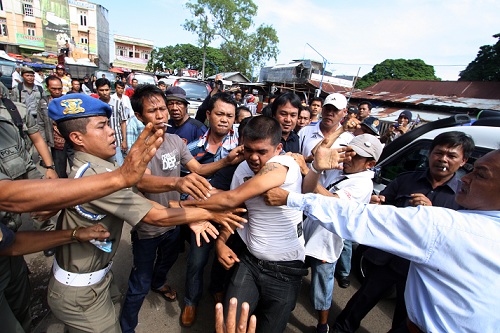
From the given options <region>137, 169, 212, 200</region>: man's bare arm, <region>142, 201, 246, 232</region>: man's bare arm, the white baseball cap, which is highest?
the white baseball cap

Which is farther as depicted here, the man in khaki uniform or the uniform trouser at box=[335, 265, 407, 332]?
the uniform trouser at box=[335, 265, 407, 332]

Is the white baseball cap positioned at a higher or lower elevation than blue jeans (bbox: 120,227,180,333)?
higher

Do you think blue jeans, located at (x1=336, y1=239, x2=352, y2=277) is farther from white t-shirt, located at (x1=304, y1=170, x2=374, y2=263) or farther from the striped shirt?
the striped shirt

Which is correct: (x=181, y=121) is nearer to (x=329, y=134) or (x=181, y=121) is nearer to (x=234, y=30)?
(x=329, y=134)

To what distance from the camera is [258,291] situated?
6.07 feet

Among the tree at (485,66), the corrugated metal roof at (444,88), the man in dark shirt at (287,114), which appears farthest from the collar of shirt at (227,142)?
the tree at (485,66)

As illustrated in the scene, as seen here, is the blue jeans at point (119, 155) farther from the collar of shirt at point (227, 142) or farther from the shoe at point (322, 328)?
the shoe at point (322, 328)

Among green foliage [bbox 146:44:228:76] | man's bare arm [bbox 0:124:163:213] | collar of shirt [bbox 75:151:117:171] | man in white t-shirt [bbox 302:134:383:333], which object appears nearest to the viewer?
man's bare arm [bbox 0:124:163:213]

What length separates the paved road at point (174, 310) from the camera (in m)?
2.45

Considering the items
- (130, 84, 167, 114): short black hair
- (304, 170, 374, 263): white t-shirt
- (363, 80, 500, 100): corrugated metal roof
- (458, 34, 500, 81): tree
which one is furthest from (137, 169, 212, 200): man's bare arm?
(458, 34, 500, 81): tree

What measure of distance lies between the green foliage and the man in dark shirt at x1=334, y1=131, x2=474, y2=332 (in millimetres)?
49624

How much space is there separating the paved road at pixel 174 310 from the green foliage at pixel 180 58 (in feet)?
161

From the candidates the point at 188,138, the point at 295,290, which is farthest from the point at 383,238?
the point at 188,138

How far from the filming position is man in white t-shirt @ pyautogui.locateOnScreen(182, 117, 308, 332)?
1777mm
